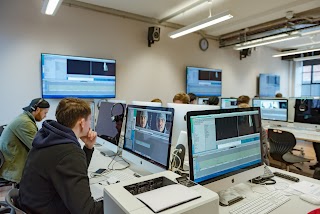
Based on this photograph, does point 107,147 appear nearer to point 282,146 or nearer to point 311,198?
point 311,198

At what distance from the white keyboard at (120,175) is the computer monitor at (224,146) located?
0.71m

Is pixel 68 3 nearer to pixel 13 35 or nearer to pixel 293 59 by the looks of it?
pixel 13 35

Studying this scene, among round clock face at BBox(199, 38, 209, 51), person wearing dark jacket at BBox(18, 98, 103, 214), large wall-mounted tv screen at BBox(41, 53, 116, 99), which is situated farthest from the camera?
round clock face at BBox(199, 38, 209, 51)

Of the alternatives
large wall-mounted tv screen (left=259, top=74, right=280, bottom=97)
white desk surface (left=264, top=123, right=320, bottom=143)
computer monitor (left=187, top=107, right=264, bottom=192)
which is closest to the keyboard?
computer monitor (left=187, top=107, right=264, bottom=192)

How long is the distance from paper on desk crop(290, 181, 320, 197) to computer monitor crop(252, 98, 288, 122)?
3.24 meters

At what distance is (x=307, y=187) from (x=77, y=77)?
12.7 feet

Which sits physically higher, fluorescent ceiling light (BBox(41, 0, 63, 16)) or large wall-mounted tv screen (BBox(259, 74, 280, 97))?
fluorescent ceiling light (BBox(41, 0, 63, 16))

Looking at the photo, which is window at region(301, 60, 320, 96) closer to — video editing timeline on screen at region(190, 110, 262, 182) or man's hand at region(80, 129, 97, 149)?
video editing timeline on screen at region(190, 110, 262, 182)

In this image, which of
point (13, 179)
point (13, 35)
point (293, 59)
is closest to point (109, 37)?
point (13, 35)

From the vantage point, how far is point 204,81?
613 centimetres

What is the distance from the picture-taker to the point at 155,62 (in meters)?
5.29

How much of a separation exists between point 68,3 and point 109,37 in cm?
93

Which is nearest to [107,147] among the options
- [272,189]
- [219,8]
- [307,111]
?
[272,189]

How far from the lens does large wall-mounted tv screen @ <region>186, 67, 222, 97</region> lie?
230 inches
